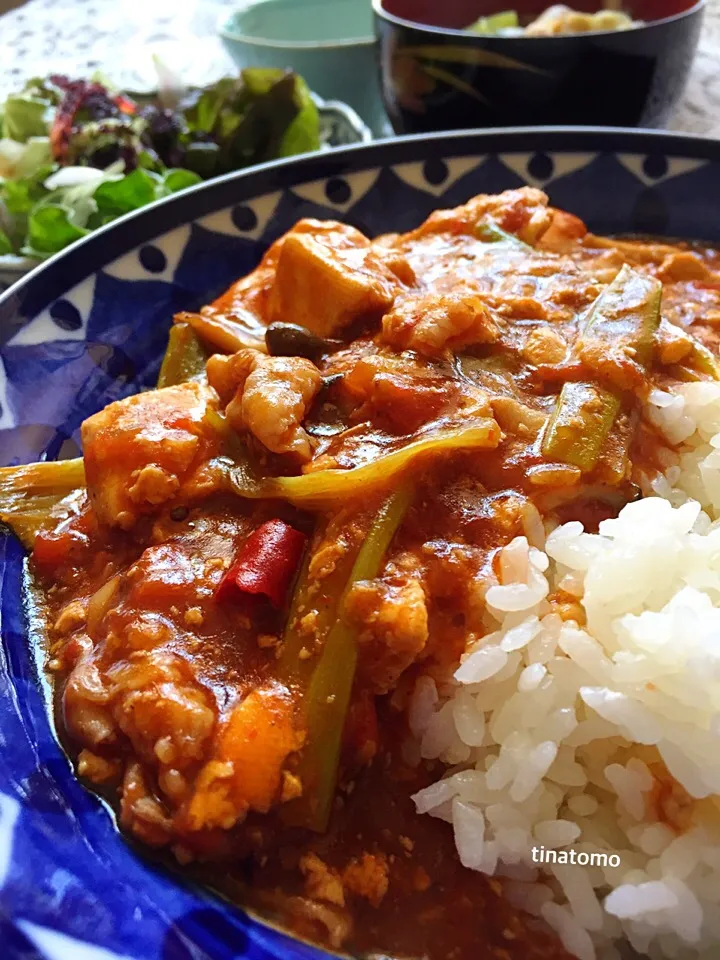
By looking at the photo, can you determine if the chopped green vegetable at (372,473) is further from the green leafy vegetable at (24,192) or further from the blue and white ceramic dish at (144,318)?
the green leafy vegetable at (24,192)

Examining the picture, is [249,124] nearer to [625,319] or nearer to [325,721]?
[625,319]

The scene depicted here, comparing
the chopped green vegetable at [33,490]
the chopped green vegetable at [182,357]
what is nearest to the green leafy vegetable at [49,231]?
the chopped green vegetable at [182,357]

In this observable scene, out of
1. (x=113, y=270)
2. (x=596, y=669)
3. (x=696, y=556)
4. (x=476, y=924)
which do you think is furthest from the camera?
(x=113, y=270)

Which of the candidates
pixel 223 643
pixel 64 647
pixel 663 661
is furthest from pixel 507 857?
pixel 64 647

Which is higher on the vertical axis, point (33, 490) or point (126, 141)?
point (126, 141)

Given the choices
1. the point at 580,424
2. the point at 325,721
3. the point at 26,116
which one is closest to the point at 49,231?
the point at 26,116

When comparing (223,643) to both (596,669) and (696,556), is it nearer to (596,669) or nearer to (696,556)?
(596,669)

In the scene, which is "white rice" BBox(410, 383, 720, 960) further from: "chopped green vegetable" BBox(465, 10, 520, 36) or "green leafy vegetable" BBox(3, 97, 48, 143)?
"green leafy vegetable" BBox(3, 97, 48, 143)
